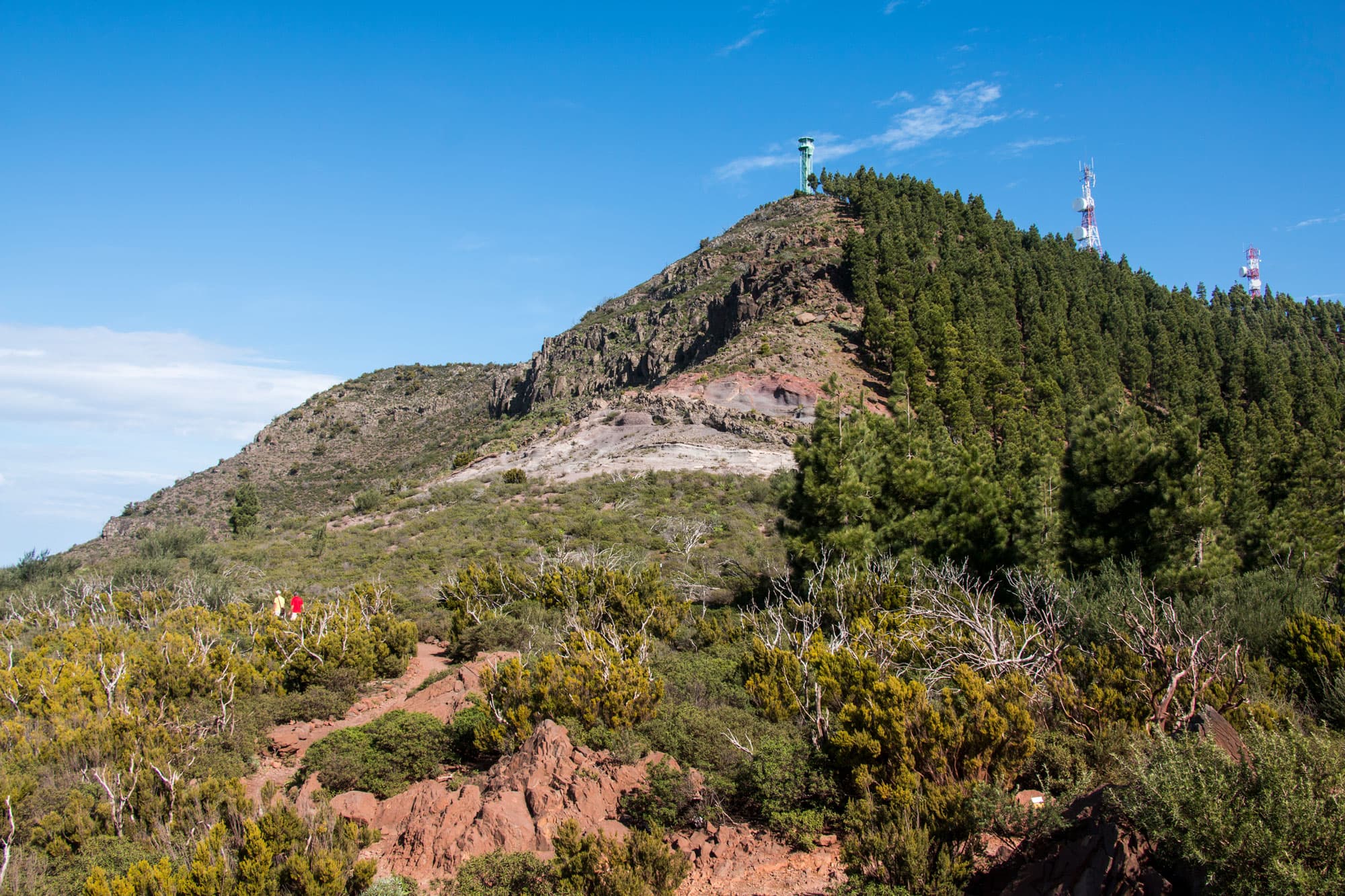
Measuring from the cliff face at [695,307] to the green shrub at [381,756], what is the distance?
141 ft

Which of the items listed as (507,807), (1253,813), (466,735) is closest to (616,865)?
(507,807)

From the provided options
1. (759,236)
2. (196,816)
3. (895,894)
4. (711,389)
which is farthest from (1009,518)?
(759,236)

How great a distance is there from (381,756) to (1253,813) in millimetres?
8774

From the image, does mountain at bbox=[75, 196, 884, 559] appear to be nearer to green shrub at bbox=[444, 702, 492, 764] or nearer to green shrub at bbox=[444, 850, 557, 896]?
green shrub at bbox=[444, 702, 492, 764]

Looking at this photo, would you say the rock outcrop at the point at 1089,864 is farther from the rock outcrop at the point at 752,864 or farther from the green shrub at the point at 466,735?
the green shrub at the point at 466,735

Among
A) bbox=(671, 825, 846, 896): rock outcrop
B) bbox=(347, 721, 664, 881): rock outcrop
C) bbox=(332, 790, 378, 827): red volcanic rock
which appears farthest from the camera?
bbox=(332, 790, 378, 827): red volcanic rock

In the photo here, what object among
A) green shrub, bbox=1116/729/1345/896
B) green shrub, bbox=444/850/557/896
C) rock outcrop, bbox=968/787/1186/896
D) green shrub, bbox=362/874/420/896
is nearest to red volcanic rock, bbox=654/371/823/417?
green shrub, bbox=444/850/557/896

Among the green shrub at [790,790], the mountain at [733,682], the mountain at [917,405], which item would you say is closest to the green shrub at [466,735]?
the mountain at [733,682]

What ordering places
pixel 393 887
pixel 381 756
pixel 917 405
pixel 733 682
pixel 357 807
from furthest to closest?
pixel 917 405 → pixel 733 682 → pixel 381 756 → pixel 357 807 → pixel 393 887

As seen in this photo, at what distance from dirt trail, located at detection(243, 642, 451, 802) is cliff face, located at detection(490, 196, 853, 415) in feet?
128

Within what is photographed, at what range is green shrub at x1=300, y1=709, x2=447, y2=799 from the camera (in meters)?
9.62

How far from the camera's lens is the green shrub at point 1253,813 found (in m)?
4.48

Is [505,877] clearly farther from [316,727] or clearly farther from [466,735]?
[316,727]

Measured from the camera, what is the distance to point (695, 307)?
236ft
